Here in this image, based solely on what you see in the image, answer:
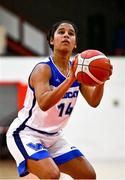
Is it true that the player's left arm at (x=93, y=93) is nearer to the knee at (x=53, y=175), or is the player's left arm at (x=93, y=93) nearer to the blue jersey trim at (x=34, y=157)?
the blue jersey trim at (x=34, y=157)

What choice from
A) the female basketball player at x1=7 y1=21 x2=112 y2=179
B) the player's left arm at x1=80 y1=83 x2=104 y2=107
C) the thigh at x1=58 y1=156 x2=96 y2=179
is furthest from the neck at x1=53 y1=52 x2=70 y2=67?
the thigh at x1=58 y1=156 x2=96 y2=179

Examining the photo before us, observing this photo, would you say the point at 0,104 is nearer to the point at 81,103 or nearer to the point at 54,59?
the point at 81,103

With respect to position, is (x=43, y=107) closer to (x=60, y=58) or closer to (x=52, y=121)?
(x=52, y=121)

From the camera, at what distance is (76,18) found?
57.2 ft

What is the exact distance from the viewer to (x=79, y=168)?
5.07 metres

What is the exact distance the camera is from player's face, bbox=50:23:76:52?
495cm

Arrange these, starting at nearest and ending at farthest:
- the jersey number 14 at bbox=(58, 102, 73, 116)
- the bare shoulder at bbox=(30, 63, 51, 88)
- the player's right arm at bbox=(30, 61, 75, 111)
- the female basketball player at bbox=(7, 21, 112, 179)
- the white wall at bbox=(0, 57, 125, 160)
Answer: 1. the player's right arm at bbox=(30, 61, 75, 111)
2. the bare shoulder at bbox=(30, 63, 51, 88)
3. the female basketball player at bbox=(7, 21, 112, 179)
4. the jersey number 14 at bbox=(58, 102, 73, 116)
5. the white wall at bbox=(0, 57, 125, 160)

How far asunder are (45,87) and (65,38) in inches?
20.1

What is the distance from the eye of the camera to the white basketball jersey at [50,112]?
16.4ft

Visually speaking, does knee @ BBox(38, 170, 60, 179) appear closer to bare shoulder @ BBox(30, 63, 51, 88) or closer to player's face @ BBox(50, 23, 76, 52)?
bare shoulder @ BBox(30, 63, 51, 88)

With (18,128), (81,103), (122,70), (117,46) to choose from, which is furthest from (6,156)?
(18,128)

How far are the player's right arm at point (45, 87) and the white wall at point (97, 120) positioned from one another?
872 centimetres

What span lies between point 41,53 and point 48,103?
10.2 metres

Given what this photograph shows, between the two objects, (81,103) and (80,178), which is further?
(81,103)
